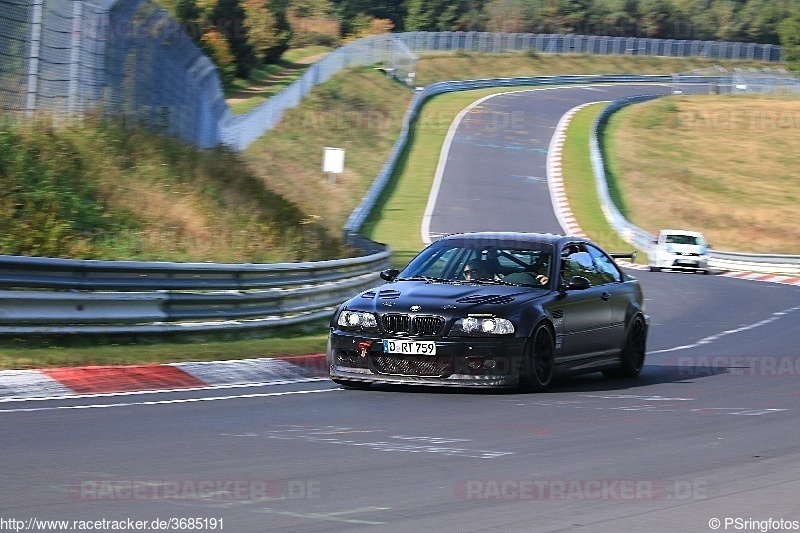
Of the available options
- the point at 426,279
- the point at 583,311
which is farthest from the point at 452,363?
the point at 583,311

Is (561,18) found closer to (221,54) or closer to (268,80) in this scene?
(268,80)

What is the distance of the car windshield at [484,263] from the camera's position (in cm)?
1236

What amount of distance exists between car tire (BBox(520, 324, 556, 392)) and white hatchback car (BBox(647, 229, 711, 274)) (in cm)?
2655

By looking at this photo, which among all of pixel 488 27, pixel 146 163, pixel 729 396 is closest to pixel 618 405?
pixel 729 396

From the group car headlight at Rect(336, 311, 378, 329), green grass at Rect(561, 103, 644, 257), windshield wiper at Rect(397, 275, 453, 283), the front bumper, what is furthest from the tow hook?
green grass at Rect(561, 103, 644, 257)

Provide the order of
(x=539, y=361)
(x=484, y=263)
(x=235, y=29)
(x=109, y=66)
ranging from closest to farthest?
(x=539, y=361)
(x=484, y=263)
(x=109, y=66)
(x=235, y=29)

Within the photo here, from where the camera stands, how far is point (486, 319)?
37.2 feet

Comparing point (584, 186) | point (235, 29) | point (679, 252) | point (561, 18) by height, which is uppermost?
point (561, 18)

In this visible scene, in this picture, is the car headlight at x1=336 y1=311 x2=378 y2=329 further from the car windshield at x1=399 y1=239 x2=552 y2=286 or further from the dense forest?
the dense forest

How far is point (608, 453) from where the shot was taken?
8.36 meters

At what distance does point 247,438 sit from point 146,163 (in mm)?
12198

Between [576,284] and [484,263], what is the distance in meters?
0.87

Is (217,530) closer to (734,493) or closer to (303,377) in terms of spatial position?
(734,493)

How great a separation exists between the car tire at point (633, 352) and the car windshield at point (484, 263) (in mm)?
1551
